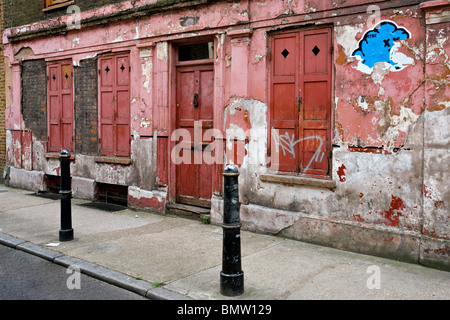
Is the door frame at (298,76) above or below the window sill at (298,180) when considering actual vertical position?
above

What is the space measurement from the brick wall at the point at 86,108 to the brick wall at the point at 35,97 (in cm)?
136

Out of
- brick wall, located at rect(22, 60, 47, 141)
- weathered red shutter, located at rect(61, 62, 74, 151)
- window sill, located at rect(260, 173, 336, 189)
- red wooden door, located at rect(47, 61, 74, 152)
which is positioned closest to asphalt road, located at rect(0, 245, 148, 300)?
window sill, located at rect(260, 173, 336, 189)

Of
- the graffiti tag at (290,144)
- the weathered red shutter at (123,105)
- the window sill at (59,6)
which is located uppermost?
the window sill at (59,6)

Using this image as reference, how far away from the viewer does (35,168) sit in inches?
426

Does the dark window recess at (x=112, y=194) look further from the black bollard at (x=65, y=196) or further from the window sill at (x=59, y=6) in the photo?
the window sill at (x=59, y=6)

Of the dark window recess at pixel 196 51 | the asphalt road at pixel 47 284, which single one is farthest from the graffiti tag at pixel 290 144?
the asphalt road at pixel 47 284

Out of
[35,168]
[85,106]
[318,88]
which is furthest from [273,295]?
[35,168]

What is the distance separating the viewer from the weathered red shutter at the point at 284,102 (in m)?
6.47

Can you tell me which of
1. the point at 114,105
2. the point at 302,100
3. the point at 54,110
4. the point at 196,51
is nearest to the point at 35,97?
the point at 54,110

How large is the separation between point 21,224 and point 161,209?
2352 millimetres

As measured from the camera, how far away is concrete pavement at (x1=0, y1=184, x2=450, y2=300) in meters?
4.39

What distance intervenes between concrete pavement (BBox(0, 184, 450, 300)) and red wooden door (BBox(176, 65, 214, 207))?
1.91 feet

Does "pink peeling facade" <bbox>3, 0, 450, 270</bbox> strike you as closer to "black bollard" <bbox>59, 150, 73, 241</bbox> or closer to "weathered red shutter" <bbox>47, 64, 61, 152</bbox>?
"weathered red shutter" <bbox>47, 64, 61, 152</bbox>

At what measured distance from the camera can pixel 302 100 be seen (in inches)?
251
